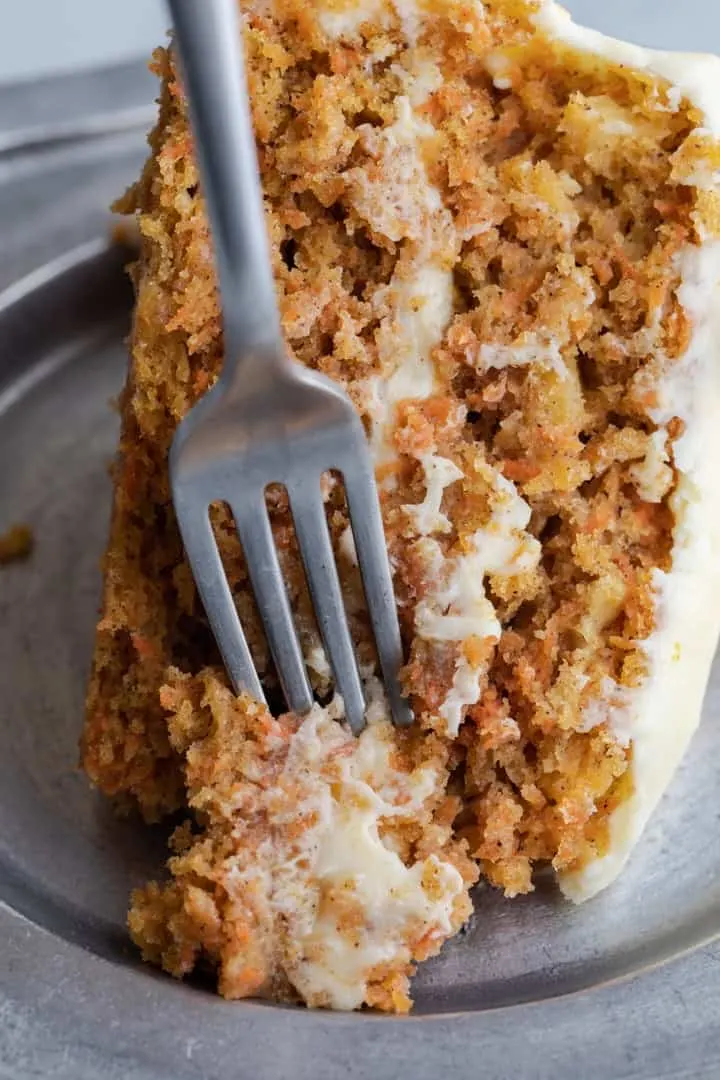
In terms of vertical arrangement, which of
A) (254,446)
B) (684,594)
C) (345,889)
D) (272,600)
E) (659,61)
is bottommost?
(345,889)

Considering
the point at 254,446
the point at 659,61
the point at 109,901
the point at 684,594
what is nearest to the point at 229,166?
the point at 254,446

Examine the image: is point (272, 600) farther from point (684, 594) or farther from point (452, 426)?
point (684, 594)

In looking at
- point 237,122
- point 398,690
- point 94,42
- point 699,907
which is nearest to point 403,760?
point 398,690

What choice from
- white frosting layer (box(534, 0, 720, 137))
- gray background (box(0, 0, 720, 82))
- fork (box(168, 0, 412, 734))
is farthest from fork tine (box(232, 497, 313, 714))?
gray background (box(0, 0, 720, 82))

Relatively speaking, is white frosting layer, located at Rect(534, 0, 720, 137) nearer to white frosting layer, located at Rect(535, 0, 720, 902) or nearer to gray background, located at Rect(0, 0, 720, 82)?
white frosting layer, located at Rect(535, 0, 720, 902)

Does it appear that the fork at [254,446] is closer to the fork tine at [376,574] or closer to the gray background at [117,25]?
the fork tine at [376,574]

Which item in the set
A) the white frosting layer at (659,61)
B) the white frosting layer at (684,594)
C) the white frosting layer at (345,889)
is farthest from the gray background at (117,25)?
the white frosting layer at (345,889)
